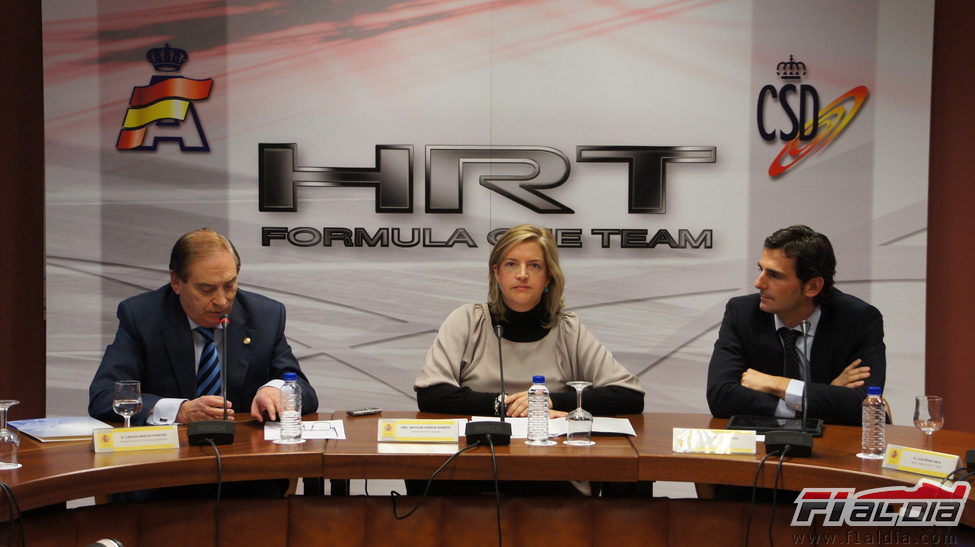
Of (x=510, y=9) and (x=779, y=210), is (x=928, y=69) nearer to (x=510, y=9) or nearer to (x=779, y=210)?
(x=779, y=210)

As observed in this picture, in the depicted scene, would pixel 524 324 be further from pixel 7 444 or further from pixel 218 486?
pixel 7 444

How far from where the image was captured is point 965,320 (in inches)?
174

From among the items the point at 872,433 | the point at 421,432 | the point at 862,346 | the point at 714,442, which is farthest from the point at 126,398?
the point at 862,346

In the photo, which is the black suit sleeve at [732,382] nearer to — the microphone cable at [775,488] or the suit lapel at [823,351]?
the suit lapel at [823,351]

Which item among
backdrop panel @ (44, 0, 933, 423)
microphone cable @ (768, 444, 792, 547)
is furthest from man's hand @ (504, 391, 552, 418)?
backdrop panel @ (44, 0, 933, 423)

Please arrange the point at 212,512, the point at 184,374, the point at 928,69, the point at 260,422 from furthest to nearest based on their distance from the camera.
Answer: the point at 928,69, the point at 184,374, the point at 260,422, the point at 212,512

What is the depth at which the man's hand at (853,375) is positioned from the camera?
2.83 meters

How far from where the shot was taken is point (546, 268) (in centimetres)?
310

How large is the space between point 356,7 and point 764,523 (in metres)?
3.17

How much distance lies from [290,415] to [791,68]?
3.14 meters

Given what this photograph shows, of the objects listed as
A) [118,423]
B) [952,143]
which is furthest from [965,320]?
[118,423]

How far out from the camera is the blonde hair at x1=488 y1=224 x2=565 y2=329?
309cm

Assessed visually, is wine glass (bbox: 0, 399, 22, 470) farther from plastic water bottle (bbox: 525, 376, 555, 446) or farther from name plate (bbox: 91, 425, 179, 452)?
plastic water bottle (bbox: 525, 376, 555, 446)

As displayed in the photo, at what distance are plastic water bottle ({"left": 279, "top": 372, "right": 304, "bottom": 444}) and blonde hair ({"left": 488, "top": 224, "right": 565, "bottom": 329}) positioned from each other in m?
0.85
